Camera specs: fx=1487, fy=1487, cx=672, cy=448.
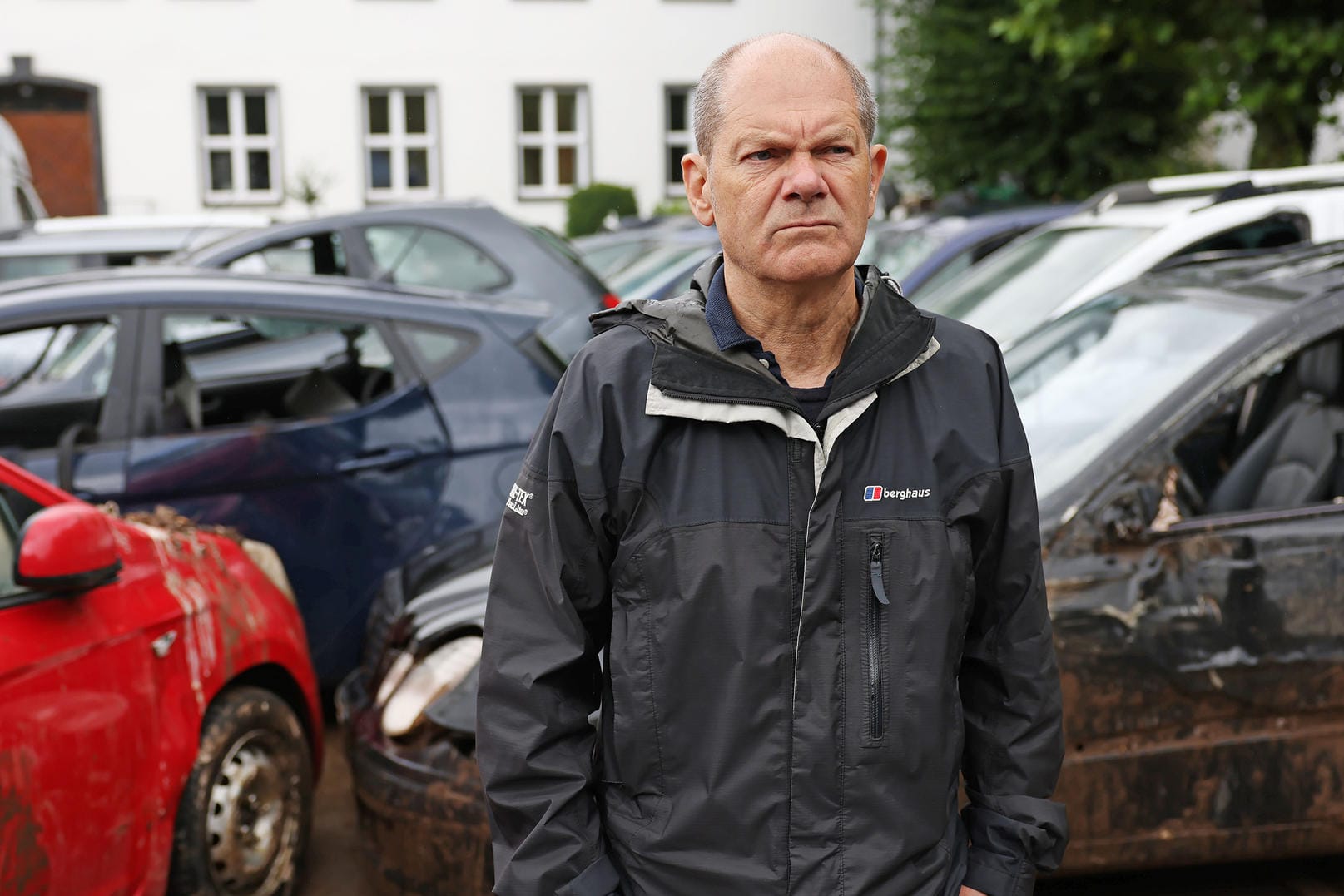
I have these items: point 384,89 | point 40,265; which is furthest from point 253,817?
point 384,89

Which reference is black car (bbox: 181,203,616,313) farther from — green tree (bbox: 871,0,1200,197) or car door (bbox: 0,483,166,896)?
green tree (bbox: 871,0,1200,197)

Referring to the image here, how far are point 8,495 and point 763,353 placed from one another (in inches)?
83.9

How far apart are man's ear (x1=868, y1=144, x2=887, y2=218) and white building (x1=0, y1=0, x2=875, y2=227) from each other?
23.9 metres

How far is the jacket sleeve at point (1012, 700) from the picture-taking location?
199 cm

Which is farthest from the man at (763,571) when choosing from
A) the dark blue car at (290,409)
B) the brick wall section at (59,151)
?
the brick wall section at (59,151)

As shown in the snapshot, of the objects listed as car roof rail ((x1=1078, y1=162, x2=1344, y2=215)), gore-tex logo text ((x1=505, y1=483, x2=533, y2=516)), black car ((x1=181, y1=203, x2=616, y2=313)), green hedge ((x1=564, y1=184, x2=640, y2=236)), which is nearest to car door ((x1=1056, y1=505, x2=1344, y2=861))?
gore-tex logo text ((x1=505, y1=483, x2=533, y2=516))

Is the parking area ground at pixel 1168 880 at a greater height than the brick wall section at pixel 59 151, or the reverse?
the brick wall section at pixel 59 151

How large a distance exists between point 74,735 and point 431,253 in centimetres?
508

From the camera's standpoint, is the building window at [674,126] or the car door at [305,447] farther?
the building window at [674,126]

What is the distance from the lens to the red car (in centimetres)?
296

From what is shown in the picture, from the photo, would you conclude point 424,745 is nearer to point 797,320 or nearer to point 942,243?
point 797,320

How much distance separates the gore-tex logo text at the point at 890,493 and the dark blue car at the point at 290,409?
2962 millimetres

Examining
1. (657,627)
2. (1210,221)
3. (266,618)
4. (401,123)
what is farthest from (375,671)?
(401,123)

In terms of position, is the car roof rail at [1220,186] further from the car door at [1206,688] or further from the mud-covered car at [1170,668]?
the car door at [1206,688]
